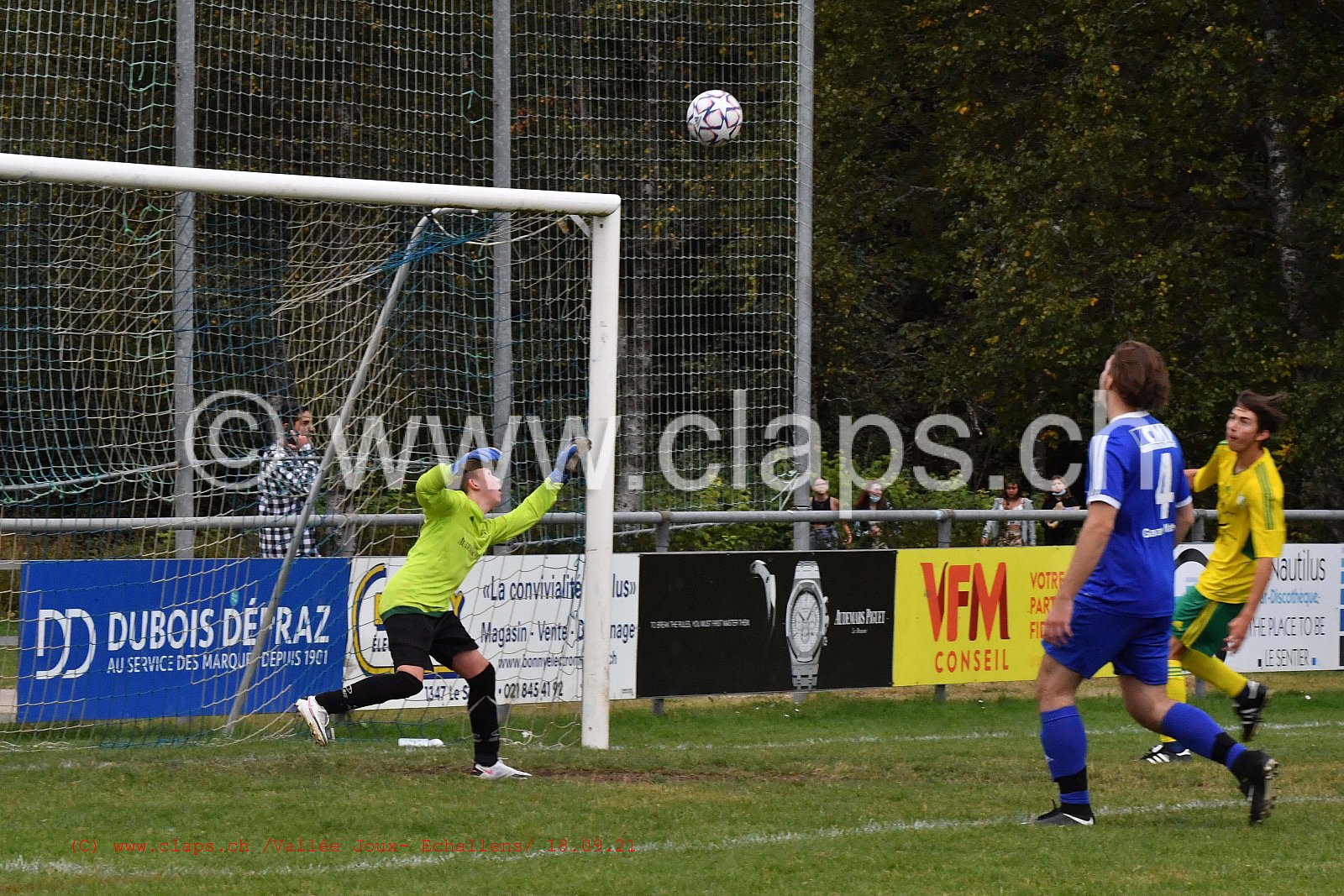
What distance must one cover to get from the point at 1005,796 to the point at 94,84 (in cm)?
876

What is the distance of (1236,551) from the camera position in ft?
28.9

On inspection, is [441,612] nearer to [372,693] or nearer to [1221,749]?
[372,693]

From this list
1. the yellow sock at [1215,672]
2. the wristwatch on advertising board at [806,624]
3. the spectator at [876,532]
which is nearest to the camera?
the yellow sock at [1215,672]

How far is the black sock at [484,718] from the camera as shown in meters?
8.10

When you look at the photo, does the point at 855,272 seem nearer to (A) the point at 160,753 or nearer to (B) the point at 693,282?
(B) the point at 693,282

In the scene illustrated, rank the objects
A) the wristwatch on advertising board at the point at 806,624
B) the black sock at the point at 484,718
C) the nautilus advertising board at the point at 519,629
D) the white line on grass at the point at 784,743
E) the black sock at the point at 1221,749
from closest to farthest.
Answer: the black sock at the point at 1221,749
the black sock at the point at 484,718
the white line on grass at the point at 784,743
the nautilus advertising board at the point at 519,629
the wristwatch on advertising board at the point at 806,624

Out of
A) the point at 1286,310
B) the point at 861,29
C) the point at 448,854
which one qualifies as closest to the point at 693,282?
the point at 448,854

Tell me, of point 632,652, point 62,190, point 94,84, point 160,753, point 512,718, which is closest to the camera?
point 160,753

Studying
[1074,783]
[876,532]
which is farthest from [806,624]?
[1074,783]

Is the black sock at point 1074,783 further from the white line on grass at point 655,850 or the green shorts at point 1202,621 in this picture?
the green shorts at point 1202,621

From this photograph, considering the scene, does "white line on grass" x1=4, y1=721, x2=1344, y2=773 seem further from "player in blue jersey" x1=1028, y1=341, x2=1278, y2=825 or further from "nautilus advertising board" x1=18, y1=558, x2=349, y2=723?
"player in blue jersey" x1=1028, y1=341, x2=1278, y2=825

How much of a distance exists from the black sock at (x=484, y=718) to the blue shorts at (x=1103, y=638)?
290 cm

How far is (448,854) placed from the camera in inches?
237

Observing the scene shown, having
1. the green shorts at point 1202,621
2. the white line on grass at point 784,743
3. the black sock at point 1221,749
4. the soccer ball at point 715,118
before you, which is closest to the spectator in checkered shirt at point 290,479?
→ the white line on grass at point 784,743
